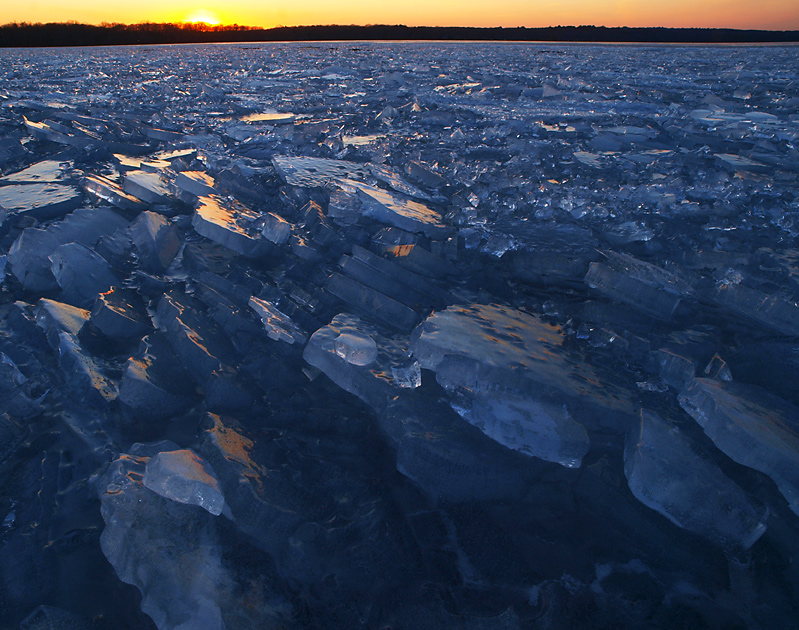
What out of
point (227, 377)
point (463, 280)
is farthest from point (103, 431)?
point (463, 280)

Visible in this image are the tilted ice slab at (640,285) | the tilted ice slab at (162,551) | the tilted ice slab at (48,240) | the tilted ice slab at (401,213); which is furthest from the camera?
the tilted ice slab at (401,213)

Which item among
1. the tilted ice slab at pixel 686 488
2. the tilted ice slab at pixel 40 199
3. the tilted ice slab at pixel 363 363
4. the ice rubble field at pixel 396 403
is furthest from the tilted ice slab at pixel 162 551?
the tilted ice slab at pixel 40 199

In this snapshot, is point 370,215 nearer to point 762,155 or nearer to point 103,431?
point 103,431

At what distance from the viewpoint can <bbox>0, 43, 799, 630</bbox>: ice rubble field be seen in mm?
1059

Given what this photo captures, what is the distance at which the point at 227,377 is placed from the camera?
154 cm

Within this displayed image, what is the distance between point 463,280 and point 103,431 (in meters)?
1.61

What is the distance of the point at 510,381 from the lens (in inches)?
58.8

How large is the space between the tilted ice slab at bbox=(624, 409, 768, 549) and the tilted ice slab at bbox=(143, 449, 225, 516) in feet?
3.75

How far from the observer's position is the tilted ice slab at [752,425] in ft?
4.00

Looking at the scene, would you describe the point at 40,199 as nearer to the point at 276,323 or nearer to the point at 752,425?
the point at 276,323

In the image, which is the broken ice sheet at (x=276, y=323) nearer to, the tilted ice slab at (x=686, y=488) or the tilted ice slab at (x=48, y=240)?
the tilted ice slab at (x=48, y=240)

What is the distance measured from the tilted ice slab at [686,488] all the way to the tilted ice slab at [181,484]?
1.14 metres

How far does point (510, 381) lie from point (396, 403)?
390mm

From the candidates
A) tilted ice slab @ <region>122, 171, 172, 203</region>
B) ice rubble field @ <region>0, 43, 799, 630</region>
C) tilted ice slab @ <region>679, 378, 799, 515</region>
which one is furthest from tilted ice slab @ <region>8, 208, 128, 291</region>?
tilted ice slab @ <region>679, 378, 799, 515</region>
